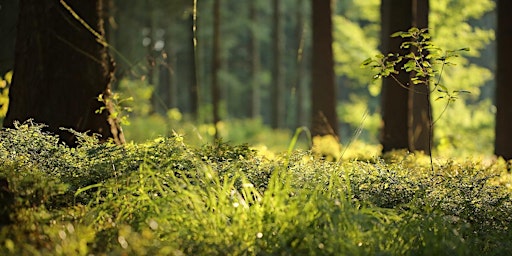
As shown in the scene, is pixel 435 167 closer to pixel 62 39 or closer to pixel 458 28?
pixel 62 39

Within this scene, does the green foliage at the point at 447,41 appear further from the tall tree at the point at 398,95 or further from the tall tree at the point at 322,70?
the tall tree at the point at 398,95

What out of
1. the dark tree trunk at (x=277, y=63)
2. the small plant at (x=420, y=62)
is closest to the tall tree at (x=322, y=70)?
the small plant at (x=420, y=62)

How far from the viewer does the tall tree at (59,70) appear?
837 centimetres

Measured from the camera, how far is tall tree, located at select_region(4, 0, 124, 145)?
8.37 meters

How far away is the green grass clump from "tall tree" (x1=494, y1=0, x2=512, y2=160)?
19.5ft

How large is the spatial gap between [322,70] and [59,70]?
308 inches

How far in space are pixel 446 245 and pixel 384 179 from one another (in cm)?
161

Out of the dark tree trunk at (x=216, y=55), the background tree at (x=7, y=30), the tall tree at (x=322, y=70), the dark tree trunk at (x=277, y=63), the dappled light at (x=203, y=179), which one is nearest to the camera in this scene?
the dappled light at (x=203, y=179)

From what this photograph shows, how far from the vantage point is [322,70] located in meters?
15.3

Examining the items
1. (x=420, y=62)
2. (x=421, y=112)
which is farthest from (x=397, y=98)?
(x=421, y=112)

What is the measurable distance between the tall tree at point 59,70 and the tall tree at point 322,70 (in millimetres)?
6734

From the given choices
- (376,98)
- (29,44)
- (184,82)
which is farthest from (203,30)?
(29,44)

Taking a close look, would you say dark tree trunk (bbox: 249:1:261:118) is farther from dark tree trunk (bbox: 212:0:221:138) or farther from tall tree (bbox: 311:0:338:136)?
tall tree (bbox: 311:0:338:136)

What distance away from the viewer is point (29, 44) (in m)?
8.49
